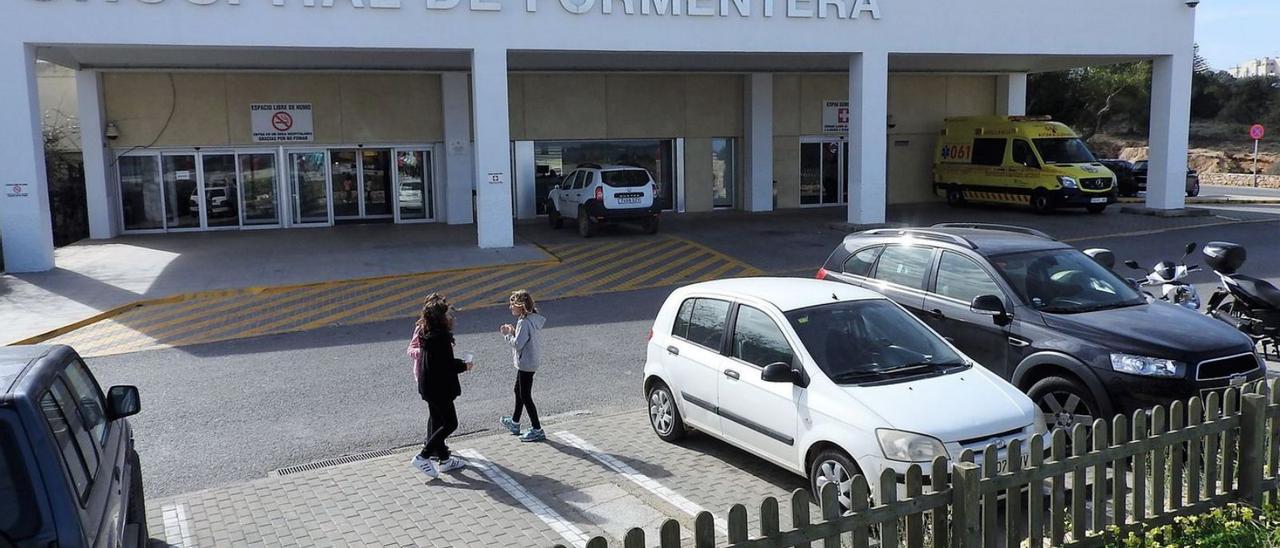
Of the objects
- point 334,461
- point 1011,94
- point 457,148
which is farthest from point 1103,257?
point 1011,94

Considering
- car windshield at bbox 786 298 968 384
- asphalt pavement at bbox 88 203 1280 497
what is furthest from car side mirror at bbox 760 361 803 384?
asphalt pavement at bbox 88 203 1280 497

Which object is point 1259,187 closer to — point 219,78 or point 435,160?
point 435,160

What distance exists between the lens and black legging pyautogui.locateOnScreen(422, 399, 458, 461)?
7.64 meters

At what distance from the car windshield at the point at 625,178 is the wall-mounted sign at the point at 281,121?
8281mm

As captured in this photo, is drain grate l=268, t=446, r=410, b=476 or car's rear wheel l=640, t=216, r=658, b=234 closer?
drain grate l=268, t=446, r=410, b=476

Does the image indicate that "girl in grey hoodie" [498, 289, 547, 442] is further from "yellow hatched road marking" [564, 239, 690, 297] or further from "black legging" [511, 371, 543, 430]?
"yellow hatched road marking" [564, 239, 690, 297]

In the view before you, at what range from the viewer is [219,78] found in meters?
24.5

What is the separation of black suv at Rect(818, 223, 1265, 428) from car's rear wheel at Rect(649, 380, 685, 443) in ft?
8.16

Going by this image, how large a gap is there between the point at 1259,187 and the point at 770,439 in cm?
4130

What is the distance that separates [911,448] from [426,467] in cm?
360

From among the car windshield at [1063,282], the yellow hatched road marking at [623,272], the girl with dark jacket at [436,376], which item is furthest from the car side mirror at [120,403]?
the yellow hatched road marking at [623,272]

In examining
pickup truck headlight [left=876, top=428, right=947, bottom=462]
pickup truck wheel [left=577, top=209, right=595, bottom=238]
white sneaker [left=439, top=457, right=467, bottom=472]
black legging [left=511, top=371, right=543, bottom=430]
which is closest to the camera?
pickup truck headlight [left=876, top=428, right=947, bottom=462]

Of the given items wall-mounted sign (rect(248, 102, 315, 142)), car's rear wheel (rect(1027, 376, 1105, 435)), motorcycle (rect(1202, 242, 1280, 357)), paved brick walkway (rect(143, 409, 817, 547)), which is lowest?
paved brick walkway (rect(143, 409, 817, 547))

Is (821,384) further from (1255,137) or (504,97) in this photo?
(1255,137)
